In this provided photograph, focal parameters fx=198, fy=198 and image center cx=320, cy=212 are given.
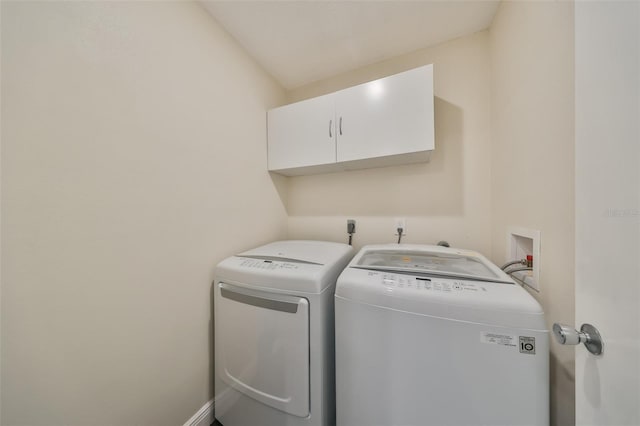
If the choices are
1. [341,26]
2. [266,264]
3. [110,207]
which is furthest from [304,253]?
[341,26]

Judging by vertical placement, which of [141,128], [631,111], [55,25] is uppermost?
[55,25]

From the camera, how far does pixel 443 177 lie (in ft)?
4.63

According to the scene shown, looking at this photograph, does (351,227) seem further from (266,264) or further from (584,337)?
(584,337)

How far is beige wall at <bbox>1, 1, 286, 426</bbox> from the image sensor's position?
598 millimetres

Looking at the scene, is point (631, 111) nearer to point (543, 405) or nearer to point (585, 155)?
point (585, 155)

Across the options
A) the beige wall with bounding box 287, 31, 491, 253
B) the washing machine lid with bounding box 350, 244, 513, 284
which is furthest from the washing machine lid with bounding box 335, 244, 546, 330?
the beige wall with bounding box 287, 31, 491, 253

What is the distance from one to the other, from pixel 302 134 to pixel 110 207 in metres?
1.14

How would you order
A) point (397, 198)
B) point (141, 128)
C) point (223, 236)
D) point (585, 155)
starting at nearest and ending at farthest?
point (585, 155)
point (141, 128)
point (223, 236)
point (397, 198)

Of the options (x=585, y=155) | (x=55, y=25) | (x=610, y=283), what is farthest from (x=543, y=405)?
(x=55, y=25)

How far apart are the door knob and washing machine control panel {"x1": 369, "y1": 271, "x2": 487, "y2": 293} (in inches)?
8.9

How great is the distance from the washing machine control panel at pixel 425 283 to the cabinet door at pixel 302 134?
34.6 inches

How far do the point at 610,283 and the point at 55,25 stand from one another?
5.40 feet

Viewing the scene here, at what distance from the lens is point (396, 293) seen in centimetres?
71

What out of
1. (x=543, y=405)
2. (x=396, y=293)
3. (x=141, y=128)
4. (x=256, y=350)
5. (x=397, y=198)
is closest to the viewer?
A: (x=543, y=405)
